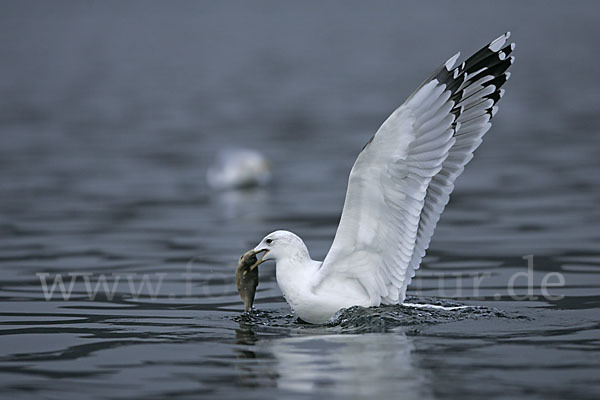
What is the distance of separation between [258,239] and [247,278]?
4.08m

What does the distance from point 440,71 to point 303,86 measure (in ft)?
113

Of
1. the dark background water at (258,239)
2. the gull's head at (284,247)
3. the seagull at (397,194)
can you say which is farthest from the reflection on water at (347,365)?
the gull's head at (284,247)

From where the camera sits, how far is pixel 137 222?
15695mm

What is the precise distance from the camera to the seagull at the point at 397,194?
8977 millimetres

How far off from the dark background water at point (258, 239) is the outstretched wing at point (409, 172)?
1.27ft

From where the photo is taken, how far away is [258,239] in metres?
14.1

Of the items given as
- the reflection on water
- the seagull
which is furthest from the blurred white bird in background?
the reflection on water

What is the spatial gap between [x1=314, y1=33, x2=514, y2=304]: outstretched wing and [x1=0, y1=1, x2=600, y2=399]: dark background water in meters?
0.39

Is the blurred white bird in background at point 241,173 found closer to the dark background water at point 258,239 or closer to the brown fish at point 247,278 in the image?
the dark background water at point 258,239

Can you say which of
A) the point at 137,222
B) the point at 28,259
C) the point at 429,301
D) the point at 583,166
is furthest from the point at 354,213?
the point at 583,166

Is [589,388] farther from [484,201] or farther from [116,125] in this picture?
[116,125]

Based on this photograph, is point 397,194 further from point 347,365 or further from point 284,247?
point 347,365

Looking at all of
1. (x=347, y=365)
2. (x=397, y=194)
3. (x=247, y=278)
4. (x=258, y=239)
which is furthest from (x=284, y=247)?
(x=258, y=239)

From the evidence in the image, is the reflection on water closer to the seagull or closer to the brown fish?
the seagull
